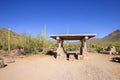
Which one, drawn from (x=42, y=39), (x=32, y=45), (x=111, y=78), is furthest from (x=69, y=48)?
(x=111, y=78)

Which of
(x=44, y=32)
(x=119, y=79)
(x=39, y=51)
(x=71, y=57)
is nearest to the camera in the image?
(x=119, y=79)

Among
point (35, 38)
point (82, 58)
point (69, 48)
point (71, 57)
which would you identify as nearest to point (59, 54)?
point (71, 57)

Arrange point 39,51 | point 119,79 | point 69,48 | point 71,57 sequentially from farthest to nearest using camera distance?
point 69,48, point 39,51, point 71,57, point 119,79

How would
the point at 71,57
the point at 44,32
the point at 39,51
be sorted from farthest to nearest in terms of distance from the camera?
the point at 44,32 < the point at 39,51 < the point at 71,57

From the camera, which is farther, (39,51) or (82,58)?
(39,51)

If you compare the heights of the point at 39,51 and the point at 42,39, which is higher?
the point at 42,39

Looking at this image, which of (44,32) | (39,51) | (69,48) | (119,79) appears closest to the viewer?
(119,79)

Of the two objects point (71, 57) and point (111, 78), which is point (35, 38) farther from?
point (111, 78)

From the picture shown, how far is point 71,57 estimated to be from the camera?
41.1 feet

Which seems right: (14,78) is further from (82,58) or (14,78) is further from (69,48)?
(69,48)

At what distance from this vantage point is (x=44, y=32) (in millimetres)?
20797

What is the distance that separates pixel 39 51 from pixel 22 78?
12922 mm

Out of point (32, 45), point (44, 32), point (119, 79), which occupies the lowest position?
point (119, 79)

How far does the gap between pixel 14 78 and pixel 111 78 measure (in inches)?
187
